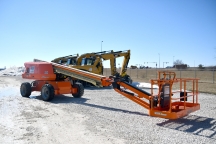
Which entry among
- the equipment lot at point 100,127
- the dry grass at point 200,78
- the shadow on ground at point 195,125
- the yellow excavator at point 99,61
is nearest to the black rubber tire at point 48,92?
the equipment lot at point 100,127

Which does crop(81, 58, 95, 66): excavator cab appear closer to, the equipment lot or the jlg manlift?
the jlg manlift

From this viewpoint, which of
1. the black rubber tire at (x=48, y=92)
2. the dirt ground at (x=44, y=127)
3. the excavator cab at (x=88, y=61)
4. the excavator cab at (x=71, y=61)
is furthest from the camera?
the excavator cab at (x=71, y=61)

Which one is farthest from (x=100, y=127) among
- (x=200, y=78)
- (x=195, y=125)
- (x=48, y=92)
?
(x=200, y=78)

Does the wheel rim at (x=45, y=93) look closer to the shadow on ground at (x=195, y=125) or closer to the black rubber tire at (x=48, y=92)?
the black rubber tire at (x=48, y=92)

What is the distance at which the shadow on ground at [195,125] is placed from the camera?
6605 millimetres

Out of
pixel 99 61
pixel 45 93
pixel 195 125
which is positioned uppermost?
pixel 99 61

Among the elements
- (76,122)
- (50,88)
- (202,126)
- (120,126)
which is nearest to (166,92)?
(202,126)

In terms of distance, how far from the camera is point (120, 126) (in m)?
7.20

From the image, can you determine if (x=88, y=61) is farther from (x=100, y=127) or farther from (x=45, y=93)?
(x=100, y=127)

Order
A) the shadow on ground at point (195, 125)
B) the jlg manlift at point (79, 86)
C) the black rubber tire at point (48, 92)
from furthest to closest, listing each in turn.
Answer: the black rubber tire at point (48, 92), the jlg manlift at point (79, 86), the shadow on ground at point (195, 125)

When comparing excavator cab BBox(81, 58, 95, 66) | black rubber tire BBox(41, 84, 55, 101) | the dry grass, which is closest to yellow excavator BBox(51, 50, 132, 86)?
excavator cab BBox(81, 58, 95, 66)

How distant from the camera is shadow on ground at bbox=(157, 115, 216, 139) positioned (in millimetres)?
6605

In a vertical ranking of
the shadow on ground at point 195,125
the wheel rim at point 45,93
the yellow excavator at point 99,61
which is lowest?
the shadow on ground at point 195,125

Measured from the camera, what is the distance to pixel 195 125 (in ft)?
24.3
